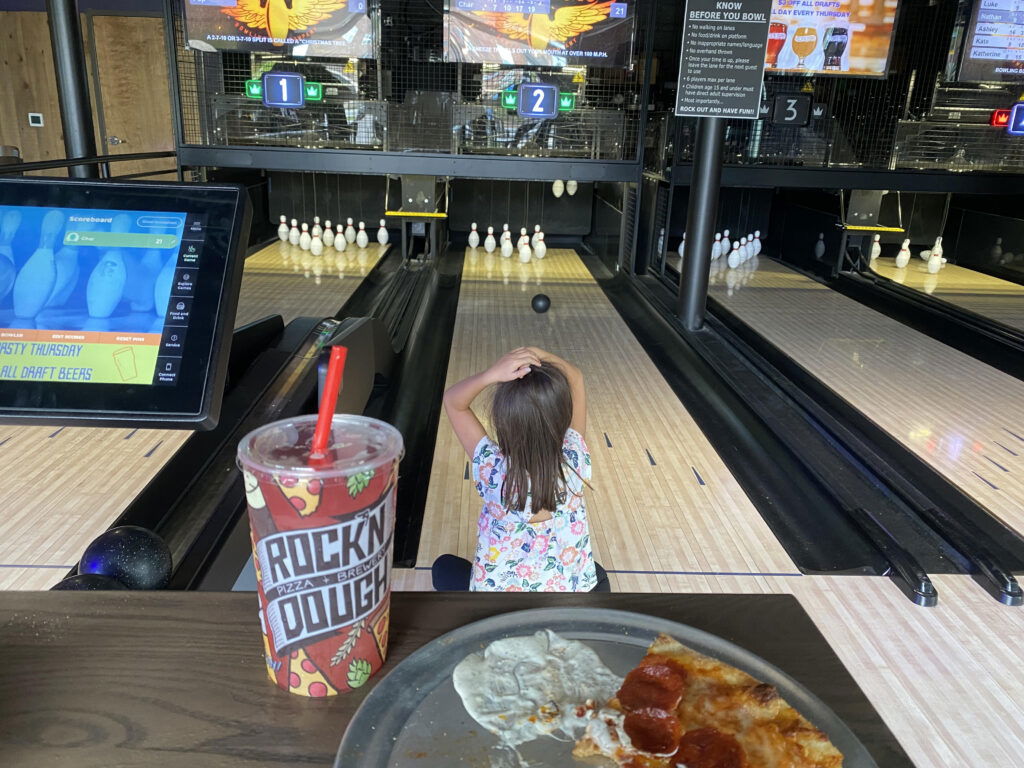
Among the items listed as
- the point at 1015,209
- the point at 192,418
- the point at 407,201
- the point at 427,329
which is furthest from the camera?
the point at 1015,209

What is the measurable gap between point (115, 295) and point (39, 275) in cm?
9

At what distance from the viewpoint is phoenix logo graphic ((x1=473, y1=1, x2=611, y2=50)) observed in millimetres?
4434

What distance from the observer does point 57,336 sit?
800mm

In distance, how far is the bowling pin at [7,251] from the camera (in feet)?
2.65

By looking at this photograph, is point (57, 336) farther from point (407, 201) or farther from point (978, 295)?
point (978, 295)

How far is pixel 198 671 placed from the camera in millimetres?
538

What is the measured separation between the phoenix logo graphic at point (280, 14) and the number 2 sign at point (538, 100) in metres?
1.19

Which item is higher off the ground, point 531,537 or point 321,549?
point 321,549

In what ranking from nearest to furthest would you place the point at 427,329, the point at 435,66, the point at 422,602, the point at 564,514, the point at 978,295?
the point at 422,602, the point at 564,514, the point at 427,329, the point at 978,295, the point at 435,66

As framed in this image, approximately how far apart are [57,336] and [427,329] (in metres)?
3.78

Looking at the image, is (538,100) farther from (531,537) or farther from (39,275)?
(39,275)

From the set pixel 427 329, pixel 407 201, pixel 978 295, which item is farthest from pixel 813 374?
pixel 407 201

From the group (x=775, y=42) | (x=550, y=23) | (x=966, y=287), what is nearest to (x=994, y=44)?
(x=775, y=42)

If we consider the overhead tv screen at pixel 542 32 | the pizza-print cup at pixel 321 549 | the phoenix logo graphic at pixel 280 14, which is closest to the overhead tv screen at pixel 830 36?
the overhead tv screen at pixel 542 32
